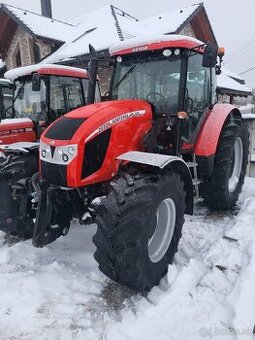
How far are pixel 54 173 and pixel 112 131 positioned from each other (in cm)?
69

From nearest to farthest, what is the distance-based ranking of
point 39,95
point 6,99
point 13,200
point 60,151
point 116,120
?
point 60,151 → point 116,120 → point 13,200 → point 39,95 → point 6,99

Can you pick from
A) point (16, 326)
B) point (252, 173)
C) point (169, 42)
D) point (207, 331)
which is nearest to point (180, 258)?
point (207, 331)

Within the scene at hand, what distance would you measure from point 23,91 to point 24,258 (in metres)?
4.06

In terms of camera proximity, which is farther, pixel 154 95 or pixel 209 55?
pixel 154 95

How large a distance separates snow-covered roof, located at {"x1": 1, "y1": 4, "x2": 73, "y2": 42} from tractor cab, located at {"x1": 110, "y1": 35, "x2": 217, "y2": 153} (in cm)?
1294

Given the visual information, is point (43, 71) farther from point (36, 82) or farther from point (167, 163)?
point (167, 163)

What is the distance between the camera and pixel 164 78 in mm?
3838

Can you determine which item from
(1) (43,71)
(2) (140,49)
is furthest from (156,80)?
(1) (43,71)

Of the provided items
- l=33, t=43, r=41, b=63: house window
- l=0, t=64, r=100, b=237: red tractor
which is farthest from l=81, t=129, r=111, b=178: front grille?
l=33, t=43, r=41, b=63: house window

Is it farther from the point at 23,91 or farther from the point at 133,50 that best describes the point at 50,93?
the point at 133,50

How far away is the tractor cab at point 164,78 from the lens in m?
3.75

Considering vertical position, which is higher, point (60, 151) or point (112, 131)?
point (112, 131)

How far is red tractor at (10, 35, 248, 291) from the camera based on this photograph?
9.04 ft

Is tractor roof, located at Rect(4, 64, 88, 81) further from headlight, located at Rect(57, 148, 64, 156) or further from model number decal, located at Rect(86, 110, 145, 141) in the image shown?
headlight, located at Rect(57, 148, 64, 156)
